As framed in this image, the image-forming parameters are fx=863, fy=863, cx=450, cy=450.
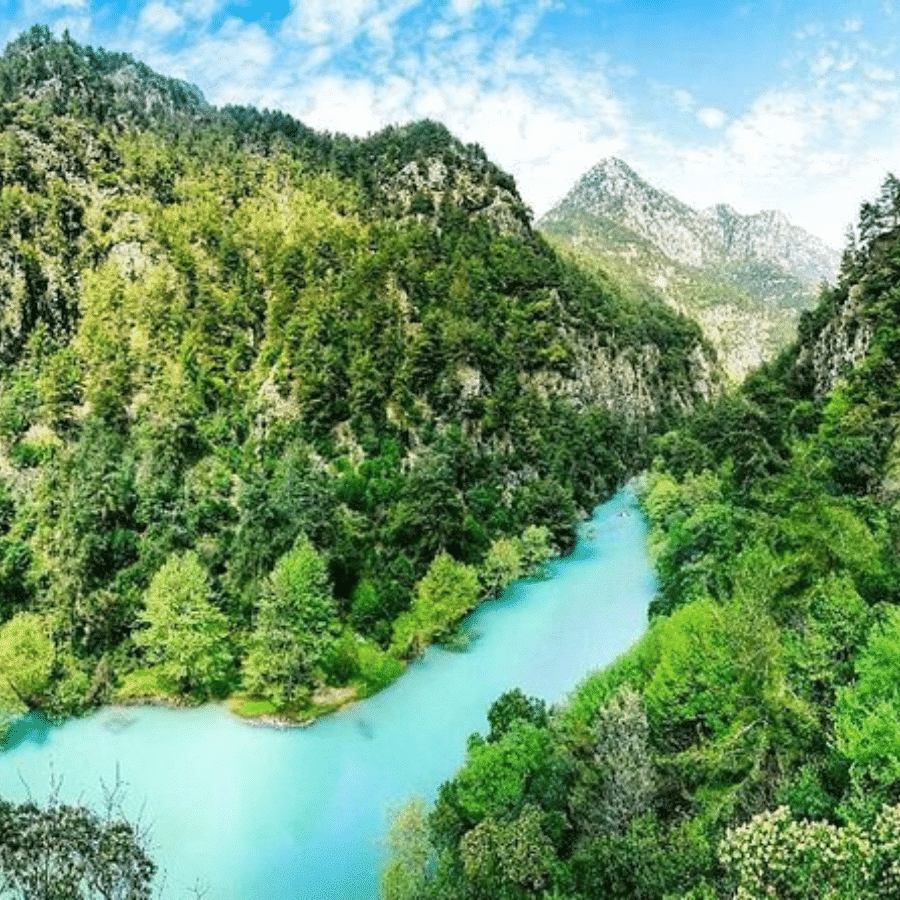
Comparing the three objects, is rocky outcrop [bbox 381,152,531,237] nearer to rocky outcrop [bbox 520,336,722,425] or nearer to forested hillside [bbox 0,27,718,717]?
forested hillside [bbox 0,27,718,717]

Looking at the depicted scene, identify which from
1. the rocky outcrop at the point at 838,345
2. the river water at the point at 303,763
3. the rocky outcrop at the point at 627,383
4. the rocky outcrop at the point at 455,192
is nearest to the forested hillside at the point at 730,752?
the river water at the point at 303,763

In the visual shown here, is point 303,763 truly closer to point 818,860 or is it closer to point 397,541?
point 397,541

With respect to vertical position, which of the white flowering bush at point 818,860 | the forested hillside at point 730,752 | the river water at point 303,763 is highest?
the river water at point 303,763

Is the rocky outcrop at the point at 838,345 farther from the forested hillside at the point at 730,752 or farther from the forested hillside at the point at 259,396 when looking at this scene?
the forested hillside at the point at 259,396

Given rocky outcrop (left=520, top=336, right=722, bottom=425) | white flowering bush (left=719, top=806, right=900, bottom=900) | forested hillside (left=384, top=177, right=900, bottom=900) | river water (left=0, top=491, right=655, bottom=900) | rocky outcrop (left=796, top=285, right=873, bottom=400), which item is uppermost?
rocky outcrop (left=520, top=336, right=722, bottom=425)

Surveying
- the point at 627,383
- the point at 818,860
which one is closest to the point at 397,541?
the point at 818,860

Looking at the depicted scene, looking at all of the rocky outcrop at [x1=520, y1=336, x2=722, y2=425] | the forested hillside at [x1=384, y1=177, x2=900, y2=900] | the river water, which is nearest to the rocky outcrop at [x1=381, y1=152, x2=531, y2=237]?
the rocky outcrop at [x1=520, y1=336, x2=722, y2=425]
